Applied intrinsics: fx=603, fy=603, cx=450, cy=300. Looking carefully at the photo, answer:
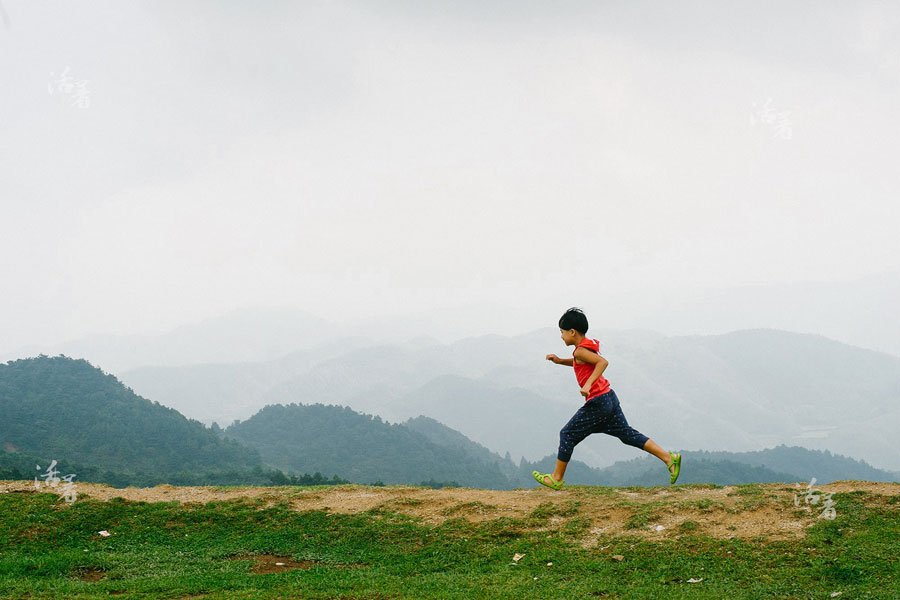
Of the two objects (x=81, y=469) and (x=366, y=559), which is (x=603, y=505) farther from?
(x=81, y=469)

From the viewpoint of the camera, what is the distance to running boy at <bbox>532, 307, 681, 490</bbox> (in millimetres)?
10211

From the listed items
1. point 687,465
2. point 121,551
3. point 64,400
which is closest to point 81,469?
point 64,400

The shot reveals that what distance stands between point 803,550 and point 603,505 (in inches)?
140

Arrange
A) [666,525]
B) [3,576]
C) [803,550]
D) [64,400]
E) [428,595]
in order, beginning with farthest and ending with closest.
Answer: [64,400] → [666,525] → [3,576] → [803,550] → [428,595]

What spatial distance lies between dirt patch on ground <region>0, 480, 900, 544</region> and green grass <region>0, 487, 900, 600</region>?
0.37 ft

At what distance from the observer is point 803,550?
8.51m

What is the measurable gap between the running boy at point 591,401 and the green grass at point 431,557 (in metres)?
1.30

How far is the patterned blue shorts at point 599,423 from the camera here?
33.7ft

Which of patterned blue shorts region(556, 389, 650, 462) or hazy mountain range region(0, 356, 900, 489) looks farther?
hazy mountain range region(0, 356, 900, 489)

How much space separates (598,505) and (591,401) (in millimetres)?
2417

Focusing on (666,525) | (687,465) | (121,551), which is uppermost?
(666,525)
